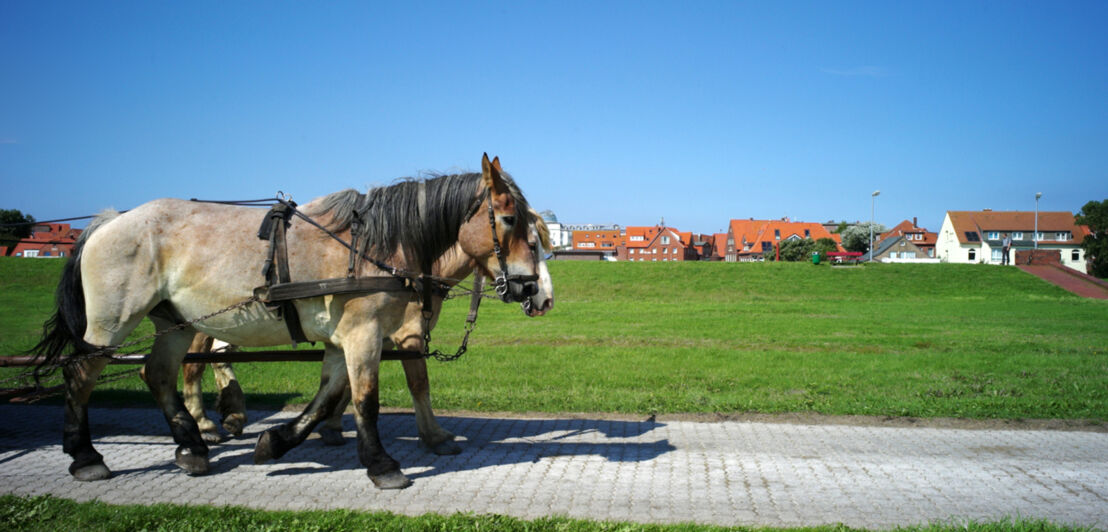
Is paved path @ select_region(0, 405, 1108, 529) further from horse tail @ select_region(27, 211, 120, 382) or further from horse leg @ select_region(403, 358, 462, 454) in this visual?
horse tail @ select_region(27, 211, 120, 382)

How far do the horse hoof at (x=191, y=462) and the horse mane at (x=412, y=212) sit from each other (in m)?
2.22

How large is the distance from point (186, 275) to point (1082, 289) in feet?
155

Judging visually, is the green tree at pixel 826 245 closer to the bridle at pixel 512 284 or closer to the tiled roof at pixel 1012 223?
the tiled roof at pixel 1012 223

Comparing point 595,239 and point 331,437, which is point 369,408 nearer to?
point 331,437

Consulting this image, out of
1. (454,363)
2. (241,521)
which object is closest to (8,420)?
(241,521)

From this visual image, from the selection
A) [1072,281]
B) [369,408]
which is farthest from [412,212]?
[1072,281]

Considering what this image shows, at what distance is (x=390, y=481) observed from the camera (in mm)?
5348

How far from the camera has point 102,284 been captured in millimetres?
5281

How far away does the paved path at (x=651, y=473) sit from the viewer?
4953 mm

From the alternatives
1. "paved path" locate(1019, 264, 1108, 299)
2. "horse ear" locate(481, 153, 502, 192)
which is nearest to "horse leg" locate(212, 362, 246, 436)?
"horse ear" locate(481, 153, 502, 192)

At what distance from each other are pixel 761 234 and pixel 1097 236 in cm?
4240

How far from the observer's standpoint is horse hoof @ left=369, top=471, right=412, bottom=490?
17.5 feet

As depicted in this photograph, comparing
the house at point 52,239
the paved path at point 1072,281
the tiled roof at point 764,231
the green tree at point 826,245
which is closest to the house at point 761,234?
the tiled roof at point 764,231

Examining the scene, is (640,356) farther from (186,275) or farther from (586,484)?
(186,275)
